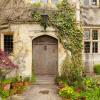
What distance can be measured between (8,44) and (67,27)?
3.69 metres

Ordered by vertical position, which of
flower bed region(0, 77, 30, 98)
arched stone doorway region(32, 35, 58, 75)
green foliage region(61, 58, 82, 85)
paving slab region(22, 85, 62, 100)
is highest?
arched stone doorway region(32, 35, 58, 75)

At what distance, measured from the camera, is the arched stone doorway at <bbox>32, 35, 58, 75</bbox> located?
19.8m

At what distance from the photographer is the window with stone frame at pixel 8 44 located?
1963cm

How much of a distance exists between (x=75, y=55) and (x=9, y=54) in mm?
3863

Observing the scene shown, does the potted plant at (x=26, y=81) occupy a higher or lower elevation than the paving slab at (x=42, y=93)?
higher

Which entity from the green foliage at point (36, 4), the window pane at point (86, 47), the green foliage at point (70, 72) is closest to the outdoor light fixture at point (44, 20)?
the green foliage at point (36, 4)

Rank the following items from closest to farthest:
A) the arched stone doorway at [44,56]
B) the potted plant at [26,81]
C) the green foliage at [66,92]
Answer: the green foliage at [66,92]
the potted plant at [26,81]
the arched stone doorway at [44,56]

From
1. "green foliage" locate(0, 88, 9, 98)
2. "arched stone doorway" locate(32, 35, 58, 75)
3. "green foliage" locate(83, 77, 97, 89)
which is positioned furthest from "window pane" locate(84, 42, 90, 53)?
"green foliage" locate(0, 88, 9, 98)

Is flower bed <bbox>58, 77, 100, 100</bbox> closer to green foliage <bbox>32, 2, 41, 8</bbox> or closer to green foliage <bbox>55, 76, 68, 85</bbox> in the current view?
green foliage <bbox>55, 76, 68, 85</bbox>

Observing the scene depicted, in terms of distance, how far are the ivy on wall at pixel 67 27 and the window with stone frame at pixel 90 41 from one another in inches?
121

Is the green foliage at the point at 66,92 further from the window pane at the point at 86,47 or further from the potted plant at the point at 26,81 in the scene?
the window pane at the point at 86,47

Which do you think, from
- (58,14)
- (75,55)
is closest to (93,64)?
(75,55)

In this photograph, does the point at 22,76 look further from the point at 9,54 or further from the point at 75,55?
the point at 75,55

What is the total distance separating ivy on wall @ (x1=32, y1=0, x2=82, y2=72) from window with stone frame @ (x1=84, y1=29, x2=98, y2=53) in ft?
10.1
